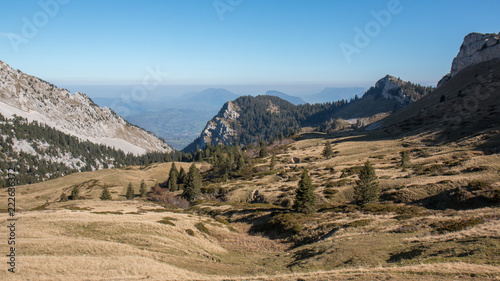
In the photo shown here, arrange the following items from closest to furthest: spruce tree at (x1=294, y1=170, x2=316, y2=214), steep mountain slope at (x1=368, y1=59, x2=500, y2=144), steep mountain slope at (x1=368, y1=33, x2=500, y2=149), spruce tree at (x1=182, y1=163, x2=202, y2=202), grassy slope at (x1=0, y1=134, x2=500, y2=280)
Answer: grassy slope at (x1=0, y1=134, x2=500, y2=280) < spruce tree at (x1=294, y1=170, x2=316, y2=214) < spruce tree at (x1=182, y1=163, x2=202, y2=202) < steep mountain slope at (x1=368, y1=33, x2=500, y2=149) < steep mountain slope at (x1=368, y1=59, x2=500, y2=144)

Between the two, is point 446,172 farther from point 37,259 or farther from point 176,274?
point 37,259

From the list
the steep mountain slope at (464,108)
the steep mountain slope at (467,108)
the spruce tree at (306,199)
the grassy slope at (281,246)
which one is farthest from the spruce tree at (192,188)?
the steep mountain slope at (464,108)

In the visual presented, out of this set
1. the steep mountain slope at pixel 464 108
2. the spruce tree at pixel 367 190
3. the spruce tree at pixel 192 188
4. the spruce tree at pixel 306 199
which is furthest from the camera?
the steep mountain slope at pixel 464 108

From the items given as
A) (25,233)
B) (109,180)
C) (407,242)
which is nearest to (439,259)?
(407,242)

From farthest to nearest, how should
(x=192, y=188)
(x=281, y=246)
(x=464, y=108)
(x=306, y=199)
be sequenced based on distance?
(x=464, y=108), (x=192, y=188), (x=306, y=199), (x=281, y=246)

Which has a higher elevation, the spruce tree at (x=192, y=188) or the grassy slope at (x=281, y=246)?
the grassy slope at (x=281, y=246)

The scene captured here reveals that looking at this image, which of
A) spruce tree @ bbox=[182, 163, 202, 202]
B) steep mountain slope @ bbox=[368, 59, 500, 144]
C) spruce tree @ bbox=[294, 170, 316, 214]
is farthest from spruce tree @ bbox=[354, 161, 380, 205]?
steep mountain slope @ bbox=[368, 59, 500, 144]

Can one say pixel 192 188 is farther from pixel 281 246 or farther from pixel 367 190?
pixel 367 190

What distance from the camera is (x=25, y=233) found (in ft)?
91.2

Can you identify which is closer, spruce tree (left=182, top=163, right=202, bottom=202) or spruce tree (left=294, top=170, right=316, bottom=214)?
spruce tree (left=294, top=170, right=316, bottom=214)

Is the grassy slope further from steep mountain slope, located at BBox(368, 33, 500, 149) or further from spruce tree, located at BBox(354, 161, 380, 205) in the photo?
steep mountain slope, located at BBox(368, 33, 500, 149)

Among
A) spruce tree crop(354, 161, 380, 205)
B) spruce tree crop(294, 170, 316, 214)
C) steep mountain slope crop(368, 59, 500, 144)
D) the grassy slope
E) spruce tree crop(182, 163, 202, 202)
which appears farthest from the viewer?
steep mountain slope crop(368, 59, 500, 144)

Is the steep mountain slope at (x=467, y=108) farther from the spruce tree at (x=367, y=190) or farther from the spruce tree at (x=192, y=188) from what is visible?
the spruce tree at (x=192, y=188)

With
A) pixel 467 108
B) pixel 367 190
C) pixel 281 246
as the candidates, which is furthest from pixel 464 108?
pixel 281 246
